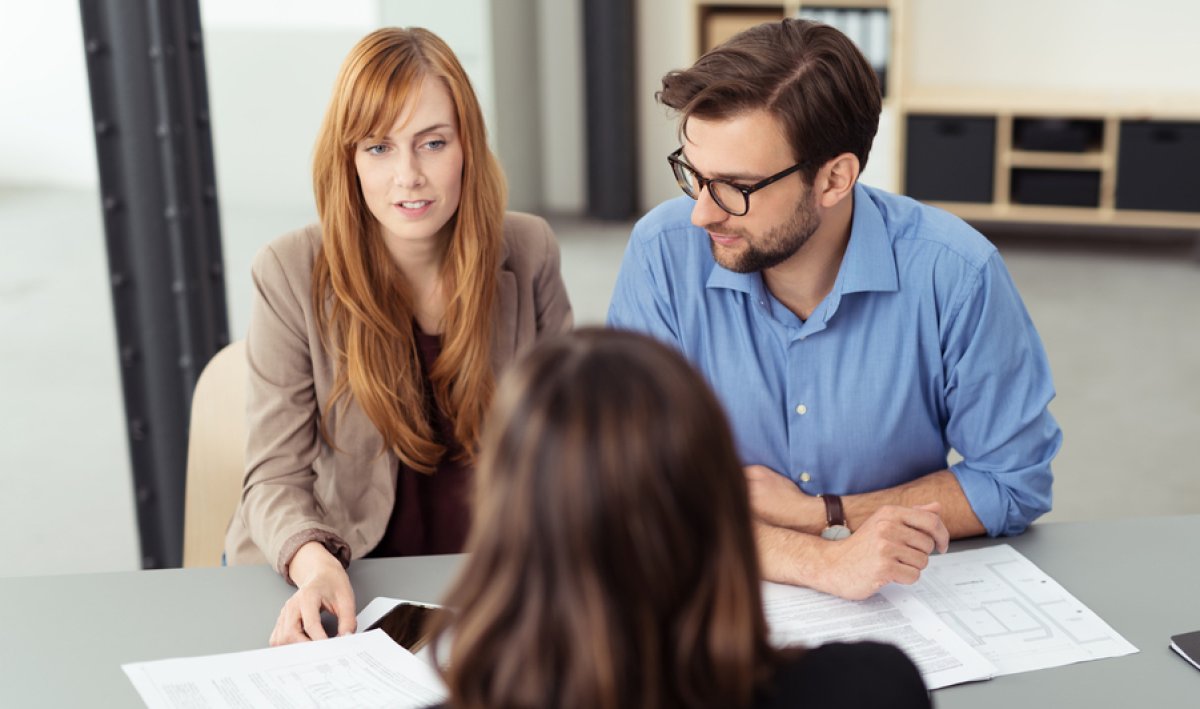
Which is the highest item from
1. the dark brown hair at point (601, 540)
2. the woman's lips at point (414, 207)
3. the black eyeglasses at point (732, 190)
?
the black eyeglasses at point (732, 190)

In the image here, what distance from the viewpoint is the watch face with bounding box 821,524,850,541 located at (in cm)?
161

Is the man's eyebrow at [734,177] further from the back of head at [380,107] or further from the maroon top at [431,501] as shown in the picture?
the maroon top at [431,501]

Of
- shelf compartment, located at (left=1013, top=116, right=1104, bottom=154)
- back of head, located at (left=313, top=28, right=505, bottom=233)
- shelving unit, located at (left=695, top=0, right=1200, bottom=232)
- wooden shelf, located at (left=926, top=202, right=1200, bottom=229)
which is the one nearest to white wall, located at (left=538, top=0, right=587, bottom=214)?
shelving unit, located at (left=695, top=0, right=1200, bottom=232)

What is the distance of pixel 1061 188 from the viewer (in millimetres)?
5035

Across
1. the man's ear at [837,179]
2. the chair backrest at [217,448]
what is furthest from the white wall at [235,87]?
→ the man's ear at [837,179]

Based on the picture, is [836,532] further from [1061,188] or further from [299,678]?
[1061,188]

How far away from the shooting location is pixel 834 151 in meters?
1.72

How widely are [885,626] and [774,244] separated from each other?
0.54 m

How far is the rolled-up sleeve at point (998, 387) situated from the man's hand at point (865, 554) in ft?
0.63

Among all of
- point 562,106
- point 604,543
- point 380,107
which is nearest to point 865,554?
point 604,543

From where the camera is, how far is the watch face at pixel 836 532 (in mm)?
1606

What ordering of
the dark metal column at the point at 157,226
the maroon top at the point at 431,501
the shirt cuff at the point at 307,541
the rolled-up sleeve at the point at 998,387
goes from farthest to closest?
the dark metal column at the point at 157,226 → the maroon top at the point at 431,501 → the rolled-up sleeve at the point at 998,387 → the shirt cuff at the point at 307,541

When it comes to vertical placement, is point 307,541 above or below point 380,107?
below

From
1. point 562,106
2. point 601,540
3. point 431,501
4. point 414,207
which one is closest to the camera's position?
point 601,540
